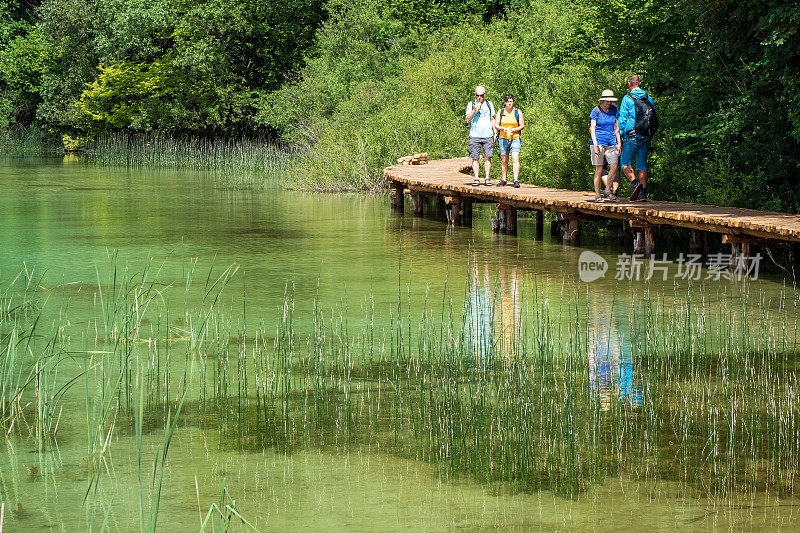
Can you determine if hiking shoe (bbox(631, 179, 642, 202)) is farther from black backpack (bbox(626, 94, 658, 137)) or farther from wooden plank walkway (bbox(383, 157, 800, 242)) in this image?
black backpack (bbox(626, 94, 658, 137))

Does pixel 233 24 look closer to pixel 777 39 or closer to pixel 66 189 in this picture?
pixel 66 189

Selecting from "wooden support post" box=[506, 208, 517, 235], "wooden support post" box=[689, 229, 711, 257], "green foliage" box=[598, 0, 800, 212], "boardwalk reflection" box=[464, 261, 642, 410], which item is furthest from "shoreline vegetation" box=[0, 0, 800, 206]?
"boardwalk reflection" box=[464, 261, 642, 410]

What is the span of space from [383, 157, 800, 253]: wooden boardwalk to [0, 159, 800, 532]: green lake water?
665 millimetres

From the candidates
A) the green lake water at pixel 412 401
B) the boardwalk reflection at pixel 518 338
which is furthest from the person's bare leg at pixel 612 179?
the boardwalk reflection at pixel 518 338

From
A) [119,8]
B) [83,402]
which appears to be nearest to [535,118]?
[83,402]

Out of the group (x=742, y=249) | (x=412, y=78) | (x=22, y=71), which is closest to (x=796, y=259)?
(x=742, y=249)

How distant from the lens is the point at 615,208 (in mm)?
14086

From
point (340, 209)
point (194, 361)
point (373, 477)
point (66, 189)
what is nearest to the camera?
point (373, 477)

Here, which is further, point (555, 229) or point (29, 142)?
point (29, 142)

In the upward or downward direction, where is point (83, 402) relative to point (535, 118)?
downward

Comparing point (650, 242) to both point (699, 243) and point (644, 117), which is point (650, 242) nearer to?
point (699, 243)

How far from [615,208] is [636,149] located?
1129 mm

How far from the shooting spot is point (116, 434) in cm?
670

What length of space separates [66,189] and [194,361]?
62.0 ft
